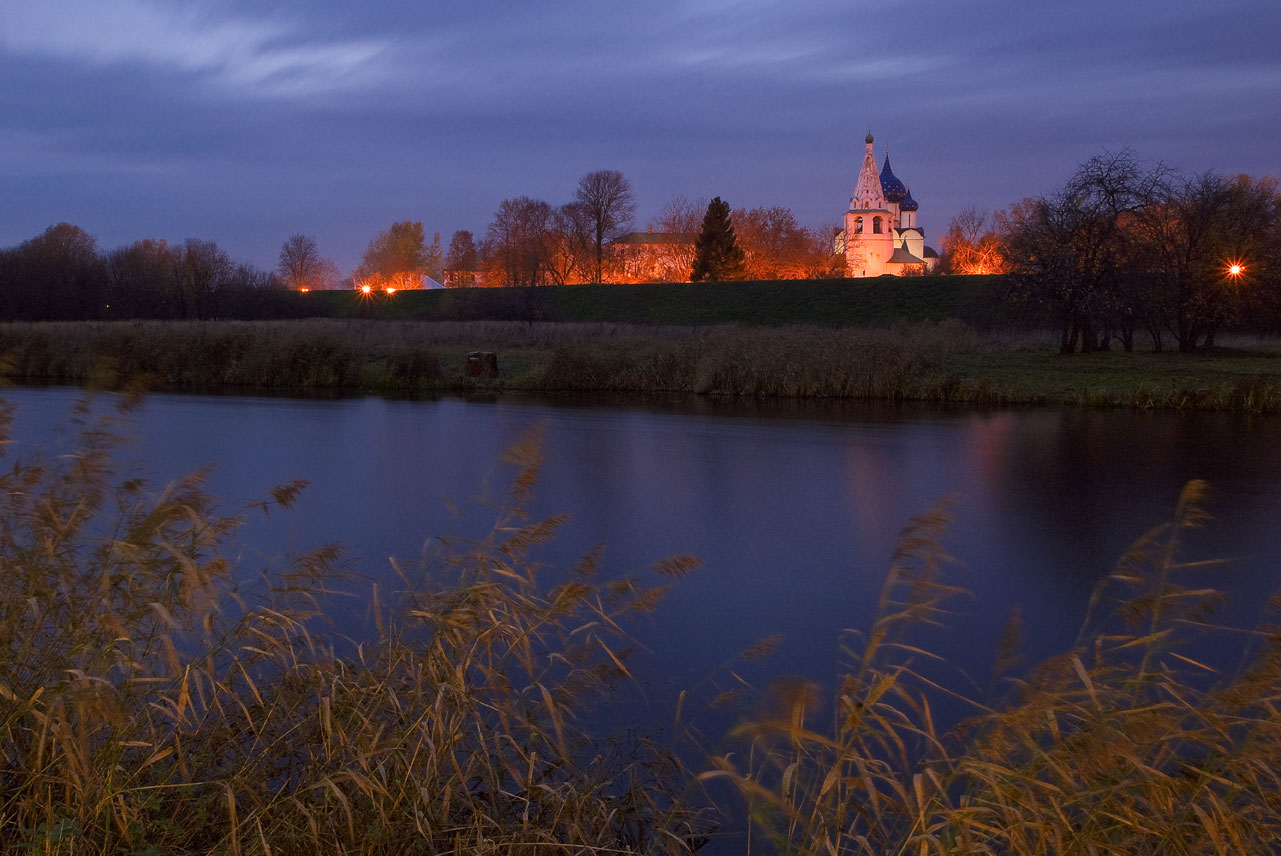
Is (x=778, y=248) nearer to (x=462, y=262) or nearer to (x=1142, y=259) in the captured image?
(x=462, y=262)

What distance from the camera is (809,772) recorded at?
432cm

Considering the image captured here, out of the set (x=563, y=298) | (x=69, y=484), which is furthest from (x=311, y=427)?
(x=563, y=298)

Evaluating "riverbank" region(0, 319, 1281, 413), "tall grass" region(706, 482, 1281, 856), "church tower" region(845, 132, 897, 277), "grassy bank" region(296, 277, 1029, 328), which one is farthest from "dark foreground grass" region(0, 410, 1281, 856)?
"church tower" region(845, 132, 897, 277)

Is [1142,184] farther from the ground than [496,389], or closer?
farther from the ground

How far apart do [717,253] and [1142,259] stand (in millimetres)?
44224

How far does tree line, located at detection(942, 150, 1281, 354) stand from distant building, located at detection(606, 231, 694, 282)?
52.1m

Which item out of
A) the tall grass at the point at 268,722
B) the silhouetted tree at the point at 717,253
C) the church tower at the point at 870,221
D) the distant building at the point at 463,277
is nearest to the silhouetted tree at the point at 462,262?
the distant building at the point at 463,277

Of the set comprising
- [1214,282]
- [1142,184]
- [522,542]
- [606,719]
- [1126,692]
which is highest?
[1142,184]

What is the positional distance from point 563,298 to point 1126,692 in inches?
2328

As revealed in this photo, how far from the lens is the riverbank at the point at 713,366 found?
904 inches

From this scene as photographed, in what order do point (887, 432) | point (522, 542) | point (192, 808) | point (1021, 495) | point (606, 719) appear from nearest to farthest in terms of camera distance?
point (192, 808) < point (522, 542) < point (606, 719) < point (1021, 495) < point (887, 432)

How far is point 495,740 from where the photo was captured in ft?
14.1

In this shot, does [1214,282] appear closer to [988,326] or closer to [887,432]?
[988,326]

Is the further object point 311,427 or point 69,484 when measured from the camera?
point 311,427
